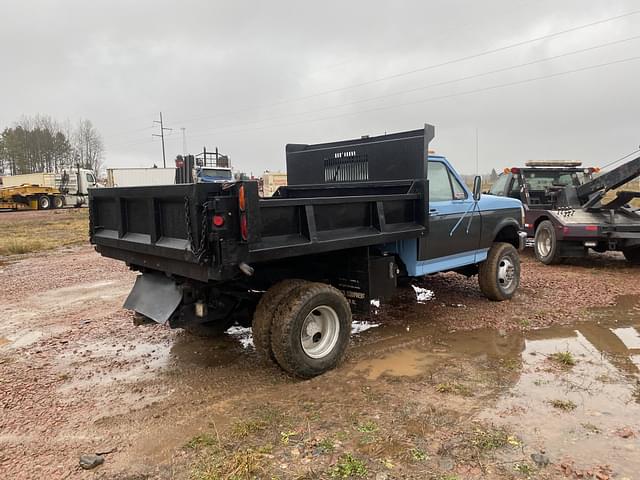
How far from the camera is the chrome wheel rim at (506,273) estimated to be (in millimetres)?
6793

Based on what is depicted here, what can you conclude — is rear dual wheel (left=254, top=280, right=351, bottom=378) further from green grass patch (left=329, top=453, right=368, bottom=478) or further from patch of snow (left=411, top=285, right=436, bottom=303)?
patch of snow (left=411, top=285, right=436, bottom=303)

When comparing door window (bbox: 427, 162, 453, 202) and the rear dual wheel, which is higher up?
door window (bbox: 427, 162, 453, 202)

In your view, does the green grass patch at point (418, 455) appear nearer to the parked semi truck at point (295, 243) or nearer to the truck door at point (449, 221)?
the parked semi truck at point (295, 243)

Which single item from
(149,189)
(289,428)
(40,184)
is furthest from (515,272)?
(40,184)

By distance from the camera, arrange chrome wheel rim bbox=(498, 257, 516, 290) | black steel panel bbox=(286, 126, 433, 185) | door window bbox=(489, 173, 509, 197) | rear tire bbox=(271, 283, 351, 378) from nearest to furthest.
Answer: rear tire bbox=(271, 283, 351, 378) → black steel panel bbox=(286, 126, 433, 185) → chrome wheel rim bbox=(498, 257, 516, 290) → door window bbox=(489, 173, 509, 197)

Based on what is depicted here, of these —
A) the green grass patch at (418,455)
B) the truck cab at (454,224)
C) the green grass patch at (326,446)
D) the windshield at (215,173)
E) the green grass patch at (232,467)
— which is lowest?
the green grass patch at (418,455)

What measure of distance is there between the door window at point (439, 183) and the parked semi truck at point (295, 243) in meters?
0.01

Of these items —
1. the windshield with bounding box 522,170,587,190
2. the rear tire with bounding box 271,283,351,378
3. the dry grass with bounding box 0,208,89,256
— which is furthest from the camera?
the dry grass with bounding box 0,208,89,256

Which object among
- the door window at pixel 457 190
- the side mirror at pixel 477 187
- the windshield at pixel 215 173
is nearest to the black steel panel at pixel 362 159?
the door window at pixel 457 190

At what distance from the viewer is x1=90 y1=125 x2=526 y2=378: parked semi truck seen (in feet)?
11.6

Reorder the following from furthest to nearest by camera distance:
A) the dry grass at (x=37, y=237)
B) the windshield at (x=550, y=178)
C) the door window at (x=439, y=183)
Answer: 1. the dry grass at (x=37, y=237)
2. the windshield at (x=550, y=178)
3. the door window at (x=439, y=183)

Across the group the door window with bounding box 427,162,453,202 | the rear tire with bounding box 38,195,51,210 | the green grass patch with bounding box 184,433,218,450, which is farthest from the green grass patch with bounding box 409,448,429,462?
the rear tire with bounding box 38,195,51,210

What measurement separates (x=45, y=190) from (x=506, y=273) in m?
33.2

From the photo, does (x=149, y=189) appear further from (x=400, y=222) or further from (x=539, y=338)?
(x=539, y=338)
